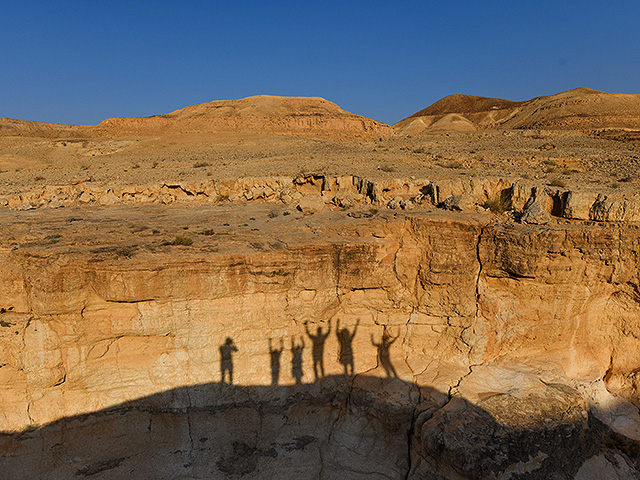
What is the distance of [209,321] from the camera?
24.3 ft

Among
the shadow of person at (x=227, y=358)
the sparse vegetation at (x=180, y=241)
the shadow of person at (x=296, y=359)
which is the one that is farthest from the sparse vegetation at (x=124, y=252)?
the shadow of person at (x=296, y=359)

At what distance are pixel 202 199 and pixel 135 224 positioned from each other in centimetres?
378

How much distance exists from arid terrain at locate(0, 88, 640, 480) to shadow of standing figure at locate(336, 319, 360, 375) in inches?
1.8

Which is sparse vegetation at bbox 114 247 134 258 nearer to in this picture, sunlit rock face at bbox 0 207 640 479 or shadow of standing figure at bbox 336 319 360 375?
sunlit rock face at bbox 0 207 640 479

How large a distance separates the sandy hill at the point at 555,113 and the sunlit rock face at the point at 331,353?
26078mm

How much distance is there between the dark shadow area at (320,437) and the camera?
6777 millimetres

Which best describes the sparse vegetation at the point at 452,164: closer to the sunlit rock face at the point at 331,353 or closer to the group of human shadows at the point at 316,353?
the sunlit rock face at the point at 331,353

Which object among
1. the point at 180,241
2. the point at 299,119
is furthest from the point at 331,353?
the point at 299,119

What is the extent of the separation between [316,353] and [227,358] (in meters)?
1.74

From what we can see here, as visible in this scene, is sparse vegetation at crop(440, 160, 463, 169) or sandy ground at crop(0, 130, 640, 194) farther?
sparse vegetation at crop(440, 160, 463, 169)

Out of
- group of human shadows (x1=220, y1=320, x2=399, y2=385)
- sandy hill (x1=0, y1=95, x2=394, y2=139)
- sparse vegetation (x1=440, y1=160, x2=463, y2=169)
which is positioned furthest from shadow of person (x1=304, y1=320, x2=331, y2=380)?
sandy hill (x1=0, y1=95, x2=394, y2=139)

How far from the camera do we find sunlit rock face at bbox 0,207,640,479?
23.0 feet

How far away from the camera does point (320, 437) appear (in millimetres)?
7996

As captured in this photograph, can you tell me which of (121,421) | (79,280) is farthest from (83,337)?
(121,421)
